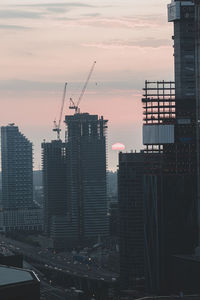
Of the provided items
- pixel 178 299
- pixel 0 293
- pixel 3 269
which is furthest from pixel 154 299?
pixel 0 293

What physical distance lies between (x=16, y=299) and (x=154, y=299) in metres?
99.0

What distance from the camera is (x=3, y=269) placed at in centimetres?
10662

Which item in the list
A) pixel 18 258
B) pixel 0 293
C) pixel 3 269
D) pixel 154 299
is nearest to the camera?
pixel 0 293

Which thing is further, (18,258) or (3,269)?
(18,258)

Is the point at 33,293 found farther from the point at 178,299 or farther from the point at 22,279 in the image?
the point at 178,299

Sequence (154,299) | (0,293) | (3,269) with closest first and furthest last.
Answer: (0,293)
(3,269)
(154,299)

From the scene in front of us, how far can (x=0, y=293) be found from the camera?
94312 mm

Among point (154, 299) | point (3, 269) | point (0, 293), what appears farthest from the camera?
point (154, 299)

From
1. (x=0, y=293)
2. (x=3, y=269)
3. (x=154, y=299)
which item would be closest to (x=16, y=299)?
A: (x=0, y=293)

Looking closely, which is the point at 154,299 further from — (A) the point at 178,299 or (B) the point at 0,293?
(B) the point at 0,293

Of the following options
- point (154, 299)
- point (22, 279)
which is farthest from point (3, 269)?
point (154, 299)

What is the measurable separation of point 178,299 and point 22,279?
4052 inches

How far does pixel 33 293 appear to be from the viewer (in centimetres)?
9725

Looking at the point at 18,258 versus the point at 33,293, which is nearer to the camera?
the point at 33,293
